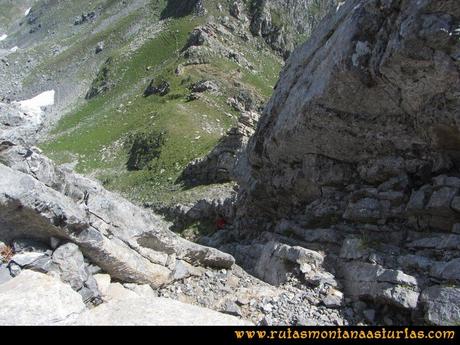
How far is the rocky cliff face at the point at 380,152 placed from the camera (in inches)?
559

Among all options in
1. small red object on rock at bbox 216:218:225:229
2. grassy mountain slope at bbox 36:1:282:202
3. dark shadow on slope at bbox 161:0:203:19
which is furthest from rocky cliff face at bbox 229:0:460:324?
dark shadow on slope at bbox 161:0:203:19

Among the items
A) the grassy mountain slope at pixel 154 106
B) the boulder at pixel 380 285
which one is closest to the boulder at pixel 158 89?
the grassy mountain slope at pixel 154 106

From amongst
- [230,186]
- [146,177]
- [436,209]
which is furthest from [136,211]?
[146,177]

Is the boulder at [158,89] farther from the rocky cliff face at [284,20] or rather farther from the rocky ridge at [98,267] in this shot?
the rocky ridge at [98,267]

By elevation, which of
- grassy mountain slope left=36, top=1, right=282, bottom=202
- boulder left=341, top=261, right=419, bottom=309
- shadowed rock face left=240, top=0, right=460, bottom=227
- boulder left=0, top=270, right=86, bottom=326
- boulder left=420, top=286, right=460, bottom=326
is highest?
shadowed rock face left=240, top=0, right=460, bottom=227

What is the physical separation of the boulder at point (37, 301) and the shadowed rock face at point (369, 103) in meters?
11.6

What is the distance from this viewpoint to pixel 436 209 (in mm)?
15234

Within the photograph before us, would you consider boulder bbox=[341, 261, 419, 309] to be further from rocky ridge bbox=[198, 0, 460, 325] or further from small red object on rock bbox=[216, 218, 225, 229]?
small red object on rock bbox=[216, 218, 225, 229]

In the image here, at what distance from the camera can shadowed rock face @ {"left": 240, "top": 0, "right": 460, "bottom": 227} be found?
48.6 feet

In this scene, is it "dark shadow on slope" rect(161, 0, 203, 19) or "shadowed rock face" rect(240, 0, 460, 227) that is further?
"dark shadow on slope" rect(161, 0, 203, 19)

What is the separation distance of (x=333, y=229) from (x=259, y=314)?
5234 mm

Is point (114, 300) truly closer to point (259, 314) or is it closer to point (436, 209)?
point (259, 314)

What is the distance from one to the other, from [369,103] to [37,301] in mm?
12897

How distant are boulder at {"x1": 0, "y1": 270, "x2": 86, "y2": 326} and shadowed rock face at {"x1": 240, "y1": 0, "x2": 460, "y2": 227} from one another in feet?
38.0
